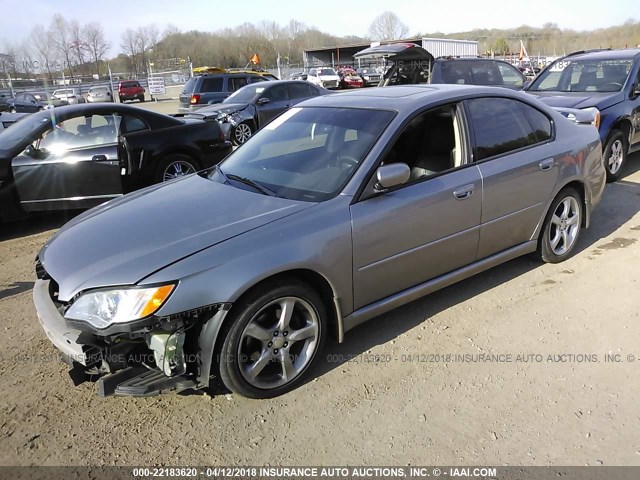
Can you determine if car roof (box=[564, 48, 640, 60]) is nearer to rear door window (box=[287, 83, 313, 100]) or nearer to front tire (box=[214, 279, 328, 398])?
rear door window (box=[287, 83, 313, 100])

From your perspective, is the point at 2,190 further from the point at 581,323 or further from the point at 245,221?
the point at 581,323

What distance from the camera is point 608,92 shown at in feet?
24.5

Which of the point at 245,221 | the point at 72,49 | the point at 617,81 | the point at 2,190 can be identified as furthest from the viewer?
the point at 72,49

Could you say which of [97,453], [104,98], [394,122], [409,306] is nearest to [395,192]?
[394,122]

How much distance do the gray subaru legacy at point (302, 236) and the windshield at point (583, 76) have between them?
157 inches

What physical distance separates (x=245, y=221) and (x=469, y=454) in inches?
66.2

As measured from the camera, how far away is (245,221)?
2896 millimetres

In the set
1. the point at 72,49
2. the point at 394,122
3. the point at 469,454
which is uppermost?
the point at 72,49

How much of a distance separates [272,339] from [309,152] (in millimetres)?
1416

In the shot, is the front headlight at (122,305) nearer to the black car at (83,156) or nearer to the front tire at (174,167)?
the black car at (83,156)

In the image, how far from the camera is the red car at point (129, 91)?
35062 millimetres

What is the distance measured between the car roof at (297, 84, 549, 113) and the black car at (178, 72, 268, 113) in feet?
41.3

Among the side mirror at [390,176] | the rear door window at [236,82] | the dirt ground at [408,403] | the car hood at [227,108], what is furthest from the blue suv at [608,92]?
the rear door window at [236,82]

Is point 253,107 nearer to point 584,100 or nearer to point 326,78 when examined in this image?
point 584,100
